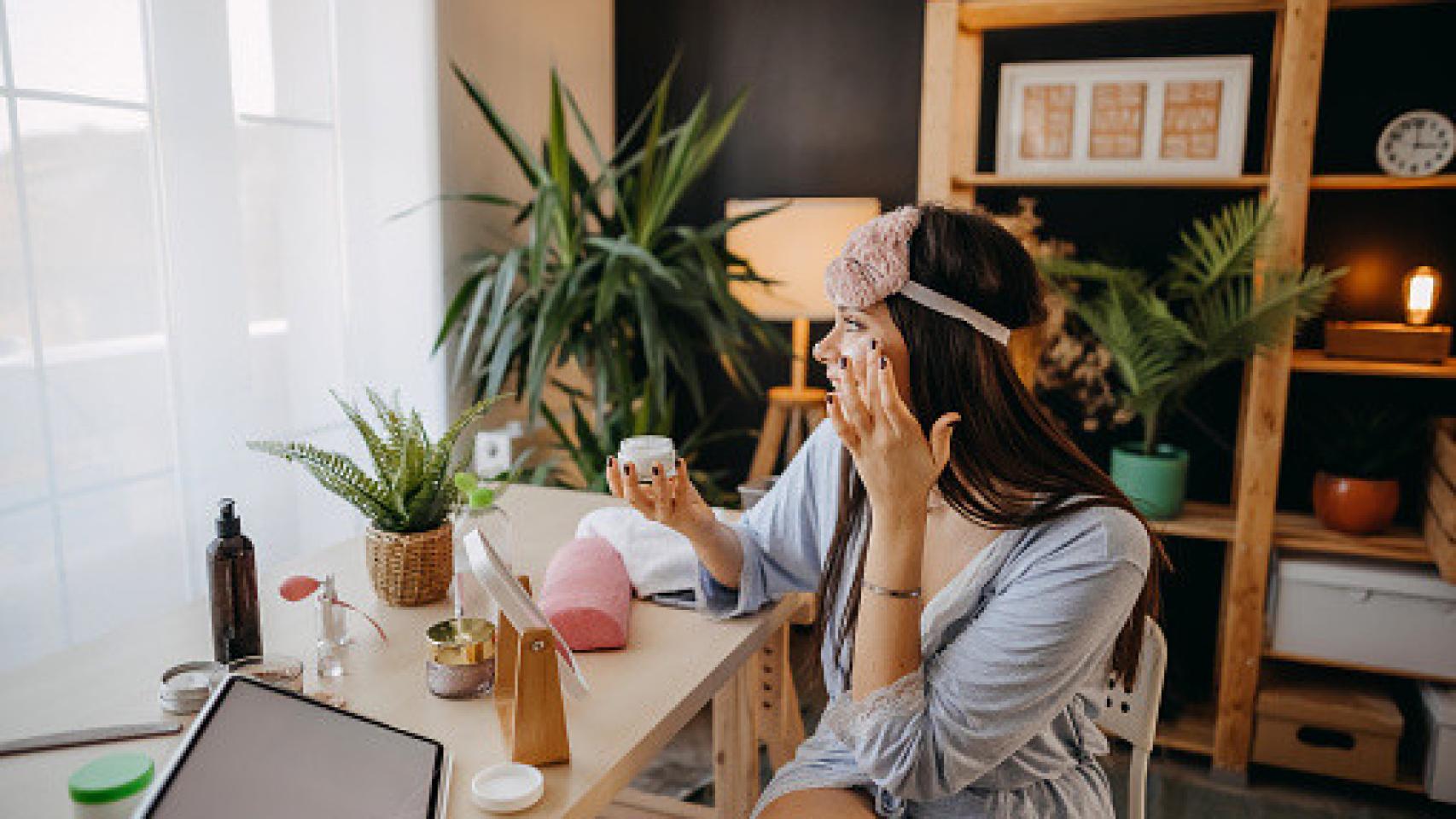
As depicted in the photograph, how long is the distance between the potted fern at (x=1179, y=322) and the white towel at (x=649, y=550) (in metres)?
1.49

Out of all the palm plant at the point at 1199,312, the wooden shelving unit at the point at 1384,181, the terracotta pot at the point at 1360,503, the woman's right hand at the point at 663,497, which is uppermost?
the wooden shelving unit at the point at 1384,181

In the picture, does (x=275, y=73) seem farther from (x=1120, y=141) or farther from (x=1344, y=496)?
(x=1344, y=496)

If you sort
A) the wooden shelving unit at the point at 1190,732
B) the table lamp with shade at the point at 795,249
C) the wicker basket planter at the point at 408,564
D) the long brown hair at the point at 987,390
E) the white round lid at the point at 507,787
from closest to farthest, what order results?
the white round lid at the point at 507,787 < the long brown hair at the point at 987,390 < the wicker basket planter at the point at 408,564 < the wooden shelving unit at the point at 1190,732 < the table lamp with shade at the point at 795,249

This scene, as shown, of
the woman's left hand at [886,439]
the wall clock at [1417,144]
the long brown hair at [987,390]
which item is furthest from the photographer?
the wall clock at [1417,144]

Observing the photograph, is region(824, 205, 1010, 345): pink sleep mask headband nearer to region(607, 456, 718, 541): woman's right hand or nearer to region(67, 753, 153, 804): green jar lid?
region(607, 456, 718, 541): woman's right hand

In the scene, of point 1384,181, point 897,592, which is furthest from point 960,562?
point 1384,181

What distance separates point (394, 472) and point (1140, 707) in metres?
1.13

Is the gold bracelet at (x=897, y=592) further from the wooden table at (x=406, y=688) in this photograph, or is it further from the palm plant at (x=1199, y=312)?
the palm plant at (x=1199, y=312)

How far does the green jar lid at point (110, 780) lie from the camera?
90 cm

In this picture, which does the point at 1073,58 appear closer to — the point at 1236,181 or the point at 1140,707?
the point at 1236,181

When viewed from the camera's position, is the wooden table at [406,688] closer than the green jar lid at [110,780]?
No

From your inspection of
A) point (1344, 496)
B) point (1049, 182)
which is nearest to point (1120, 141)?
point (1049, 182)

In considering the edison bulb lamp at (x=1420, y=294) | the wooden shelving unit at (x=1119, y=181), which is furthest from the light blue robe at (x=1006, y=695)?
the edison bulb lamp at (x=1420, y=294)

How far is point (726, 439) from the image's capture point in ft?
12.3
